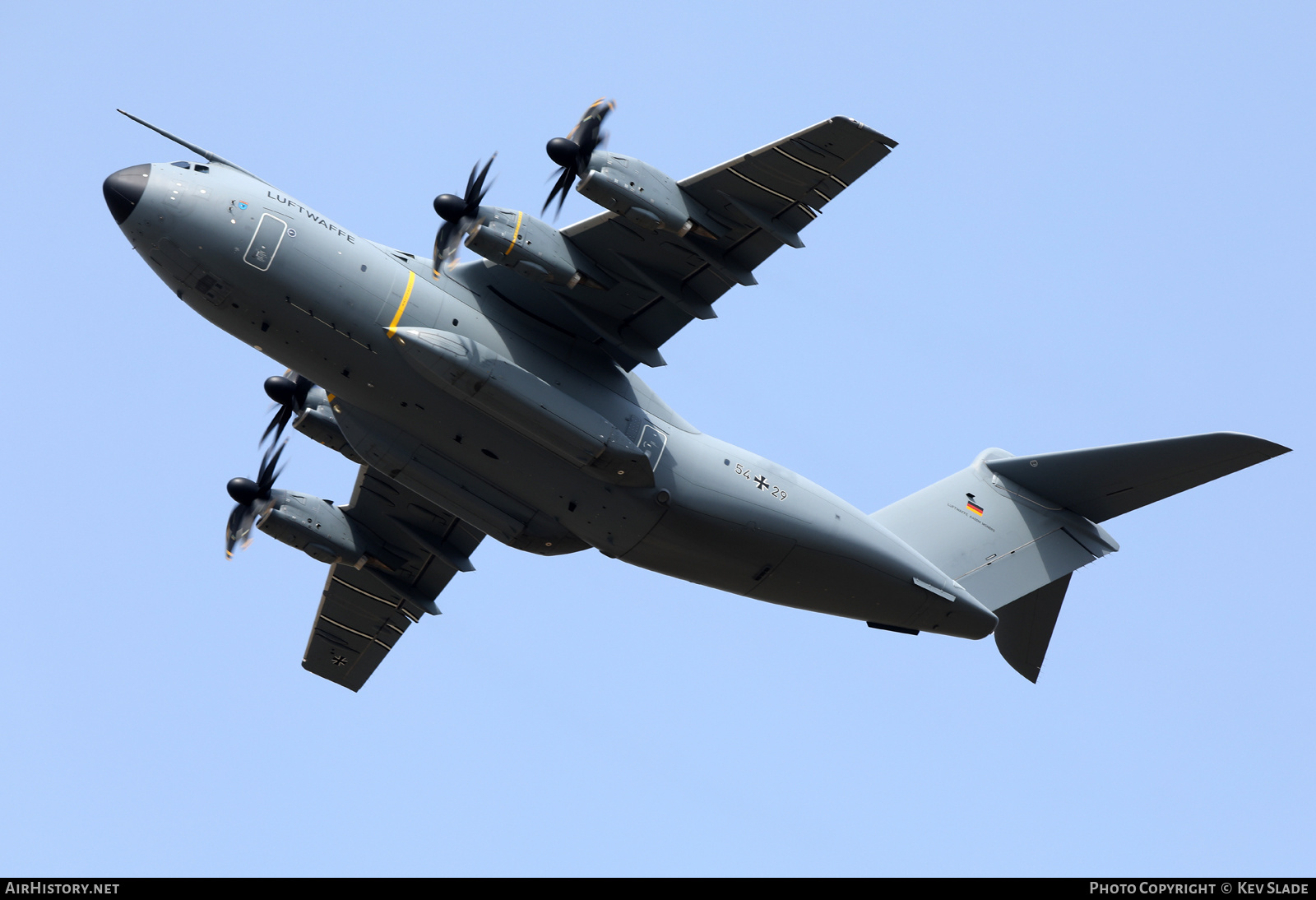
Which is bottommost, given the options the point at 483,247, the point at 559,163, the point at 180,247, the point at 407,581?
the point at 407,581

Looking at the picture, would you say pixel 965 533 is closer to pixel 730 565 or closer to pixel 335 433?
pixel 730 565

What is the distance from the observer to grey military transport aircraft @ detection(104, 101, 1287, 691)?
635 inches

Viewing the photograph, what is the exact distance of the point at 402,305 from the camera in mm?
16547

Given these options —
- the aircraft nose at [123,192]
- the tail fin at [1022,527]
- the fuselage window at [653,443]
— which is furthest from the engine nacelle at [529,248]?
the tail fin at [1022,527]

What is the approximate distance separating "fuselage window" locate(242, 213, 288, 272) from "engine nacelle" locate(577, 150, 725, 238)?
3.77 metres

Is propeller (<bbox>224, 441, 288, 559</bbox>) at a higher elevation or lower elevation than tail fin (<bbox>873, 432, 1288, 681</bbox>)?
lower

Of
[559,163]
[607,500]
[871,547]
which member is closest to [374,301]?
[559,163]

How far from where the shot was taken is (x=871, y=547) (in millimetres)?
18609

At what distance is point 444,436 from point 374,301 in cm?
198

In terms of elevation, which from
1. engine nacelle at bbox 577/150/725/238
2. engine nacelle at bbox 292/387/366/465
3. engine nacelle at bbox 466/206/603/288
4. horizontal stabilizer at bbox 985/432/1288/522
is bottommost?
engine nacelle at bbox 292/387/366/465

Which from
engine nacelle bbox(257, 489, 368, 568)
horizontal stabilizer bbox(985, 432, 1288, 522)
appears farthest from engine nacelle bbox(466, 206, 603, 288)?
horizontal stabilizer bbox(985, 432, 1288, 522)

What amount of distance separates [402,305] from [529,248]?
5.75ft

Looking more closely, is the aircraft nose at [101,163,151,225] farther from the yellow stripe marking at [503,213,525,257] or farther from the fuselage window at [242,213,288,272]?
the yellow stripe marking at [503,213,525,257]

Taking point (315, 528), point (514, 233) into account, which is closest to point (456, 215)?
point (514, 233)
